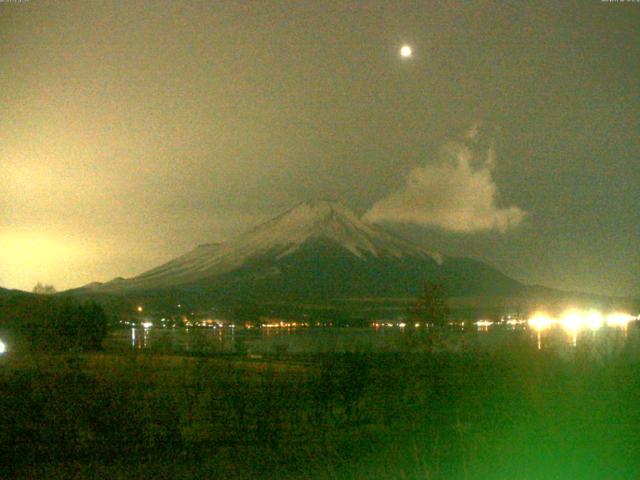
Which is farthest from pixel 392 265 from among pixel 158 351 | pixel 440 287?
pixel 158 351

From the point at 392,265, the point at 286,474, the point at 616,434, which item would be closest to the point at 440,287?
the point at 616,434

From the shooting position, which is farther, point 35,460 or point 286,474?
point 35,460

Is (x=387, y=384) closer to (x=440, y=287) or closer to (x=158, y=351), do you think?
(x=158, y=351)

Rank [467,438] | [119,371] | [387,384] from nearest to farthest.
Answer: [467,438]
[387,384]
[119,371]

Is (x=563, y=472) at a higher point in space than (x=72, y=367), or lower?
lower

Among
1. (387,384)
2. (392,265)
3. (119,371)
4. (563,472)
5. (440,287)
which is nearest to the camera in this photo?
(563,472)

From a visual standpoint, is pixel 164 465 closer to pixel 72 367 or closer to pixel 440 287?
pixel 72 367
